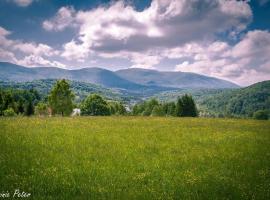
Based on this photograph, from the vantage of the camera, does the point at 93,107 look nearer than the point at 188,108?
No

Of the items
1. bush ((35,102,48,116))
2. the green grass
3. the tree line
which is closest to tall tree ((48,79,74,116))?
the tree line

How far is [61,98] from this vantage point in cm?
6650

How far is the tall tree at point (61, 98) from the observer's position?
65.9 metres

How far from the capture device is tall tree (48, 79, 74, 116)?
6594 centimetres

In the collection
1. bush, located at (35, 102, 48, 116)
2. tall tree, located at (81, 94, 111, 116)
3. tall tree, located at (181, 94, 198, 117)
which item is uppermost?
tall tree, located at (181, 94, 198, 117)

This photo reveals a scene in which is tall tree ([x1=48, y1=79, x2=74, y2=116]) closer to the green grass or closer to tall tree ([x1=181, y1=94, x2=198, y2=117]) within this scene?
tall tree ([x1=181, y1=94, x2=198, y2=117])

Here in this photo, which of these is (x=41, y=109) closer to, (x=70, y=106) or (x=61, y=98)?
(x=70, y=106)

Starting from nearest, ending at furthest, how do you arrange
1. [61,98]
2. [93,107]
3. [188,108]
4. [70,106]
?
[61,98], [70,106], [188,108], [93,107]

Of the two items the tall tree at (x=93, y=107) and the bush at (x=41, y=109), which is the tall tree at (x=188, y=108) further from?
the bush at (x=41, y=109)

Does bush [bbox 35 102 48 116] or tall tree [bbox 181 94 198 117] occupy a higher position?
tall tree [bbox 181 94 198 117]

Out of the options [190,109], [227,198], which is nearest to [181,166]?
[227,198]

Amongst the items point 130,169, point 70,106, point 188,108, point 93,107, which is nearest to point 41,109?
point 93,107

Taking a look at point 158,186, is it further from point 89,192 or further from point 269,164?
point 269,164

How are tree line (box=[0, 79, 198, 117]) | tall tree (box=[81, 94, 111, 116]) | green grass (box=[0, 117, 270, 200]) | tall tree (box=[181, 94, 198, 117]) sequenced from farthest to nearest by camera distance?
tall tree (box=[81, 94, 111, 116]), tall tree (box=[181, 94, 198, 117]), tree line (box=[0, 79, 198, 117]), green grass (box=[0, 117, 270, 200])
